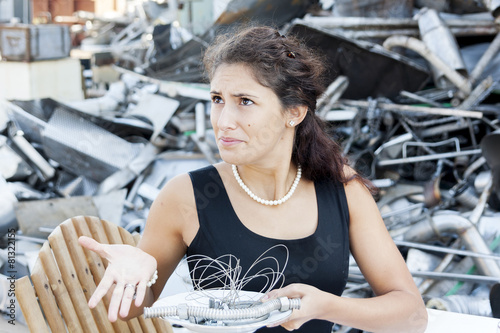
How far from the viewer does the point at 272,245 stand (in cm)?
169

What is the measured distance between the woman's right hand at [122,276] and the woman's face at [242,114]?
40 cm

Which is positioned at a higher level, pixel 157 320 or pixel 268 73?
pixel 268 73

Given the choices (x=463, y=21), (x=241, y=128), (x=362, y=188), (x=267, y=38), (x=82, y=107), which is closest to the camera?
(x=241, y=128)

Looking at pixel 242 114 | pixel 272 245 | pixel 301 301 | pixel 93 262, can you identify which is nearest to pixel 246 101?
pixel 242 114

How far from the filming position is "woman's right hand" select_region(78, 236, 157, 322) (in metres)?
1.28

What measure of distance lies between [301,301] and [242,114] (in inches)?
23.0

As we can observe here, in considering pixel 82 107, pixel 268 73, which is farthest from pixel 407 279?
pixel 82 107

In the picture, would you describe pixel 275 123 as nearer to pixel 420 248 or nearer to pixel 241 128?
pixel 241 128

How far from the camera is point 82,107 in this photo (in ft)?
20.0

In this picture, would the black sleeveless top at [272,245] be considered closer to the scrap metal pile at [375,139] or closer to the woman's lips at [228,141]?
the woman's lips at [228,141]

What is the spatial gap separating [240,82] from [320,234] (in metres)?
0.56

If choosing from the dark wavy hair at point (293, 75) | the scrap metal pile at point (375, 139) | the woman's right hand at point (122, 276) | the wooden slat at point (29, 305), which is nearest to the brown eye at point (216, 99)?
the dark wavy hair at point (293, 75)

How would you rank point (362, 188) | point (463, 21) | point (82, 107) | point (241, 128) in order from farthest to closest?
point (82, 107)
point (463, 21)
point (362, 188)
point (241, 128)

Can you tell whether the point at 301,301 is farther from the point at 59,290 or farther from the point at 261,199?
the point at 59,290
